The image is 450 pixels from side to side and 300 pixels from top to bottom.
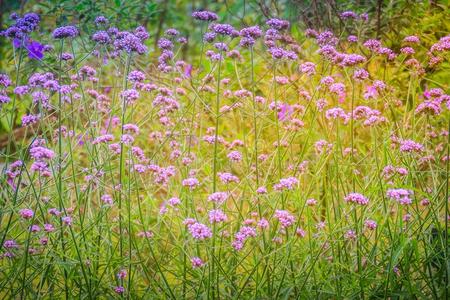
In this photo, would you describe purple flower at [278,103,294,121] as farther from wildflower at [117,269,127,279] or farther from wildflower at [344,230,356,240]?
wildflower at [117,269,127,279]

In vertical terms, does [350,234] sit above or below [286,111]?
above

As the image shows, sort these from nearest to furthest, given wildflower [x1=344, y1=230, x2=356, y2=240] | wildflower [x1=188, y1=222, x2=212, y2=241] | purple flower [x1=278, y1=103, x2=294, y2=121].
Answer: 1. wildflower [x1=188, y1=222, x2=212, y2=241]
2. wildflower [x1=344, y1=230, x2=356, y2=240]
3. purple flower [x1=278, y1=103, x2=294, y2=121]

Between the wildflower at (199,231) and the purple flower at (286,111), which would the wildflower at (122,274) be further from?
the purple flower at (286,111)

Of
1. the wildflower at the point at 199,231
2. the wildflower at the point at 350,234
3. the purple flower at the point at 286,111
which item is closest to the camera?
the wildflower at the point at 199,231

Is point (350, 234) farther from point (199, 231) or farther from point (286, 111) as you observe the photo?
point (286, 111)

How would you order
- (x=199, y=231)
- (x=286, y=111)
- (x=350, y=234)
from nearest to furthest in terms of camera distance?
(x=199, y=231) < (x=350, y=234) < (x=286, y=111)

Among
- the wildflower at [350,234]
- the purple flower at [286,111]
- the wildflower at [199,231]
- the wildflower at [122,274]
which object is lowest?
the wildflower at [122,274]

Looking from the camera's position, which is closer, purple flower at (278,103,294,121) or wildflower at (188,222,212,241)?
wildflower at (188,222,212,241)

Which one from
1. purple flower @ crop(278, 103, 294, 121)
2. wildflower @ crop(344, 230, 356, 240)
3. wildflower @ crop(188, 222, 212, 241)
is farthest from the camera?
purple flower @ crop(278, 103, 294, 121)

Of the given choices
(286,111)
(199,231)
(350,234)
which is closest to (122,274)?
(199,231)

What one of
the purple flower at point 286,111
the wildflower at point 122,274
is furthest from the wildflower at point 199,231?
the purple flower at point 286,111

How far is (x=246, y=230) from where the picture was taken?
1.69 metres

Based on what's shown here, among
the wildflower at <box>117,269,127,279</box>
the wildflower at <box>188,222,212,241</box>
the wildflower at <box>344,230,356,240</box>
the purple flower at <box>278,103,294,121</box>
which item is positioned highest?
the wildflower at <box>188,222,212,241</box>

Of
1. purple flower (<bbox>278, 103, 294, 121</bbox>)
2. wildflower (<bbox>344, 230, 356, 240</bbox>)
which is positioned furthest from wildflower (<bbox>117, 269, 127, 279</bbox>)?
purple flower (<bbox>278, 103, 294, 121</bbox>)
